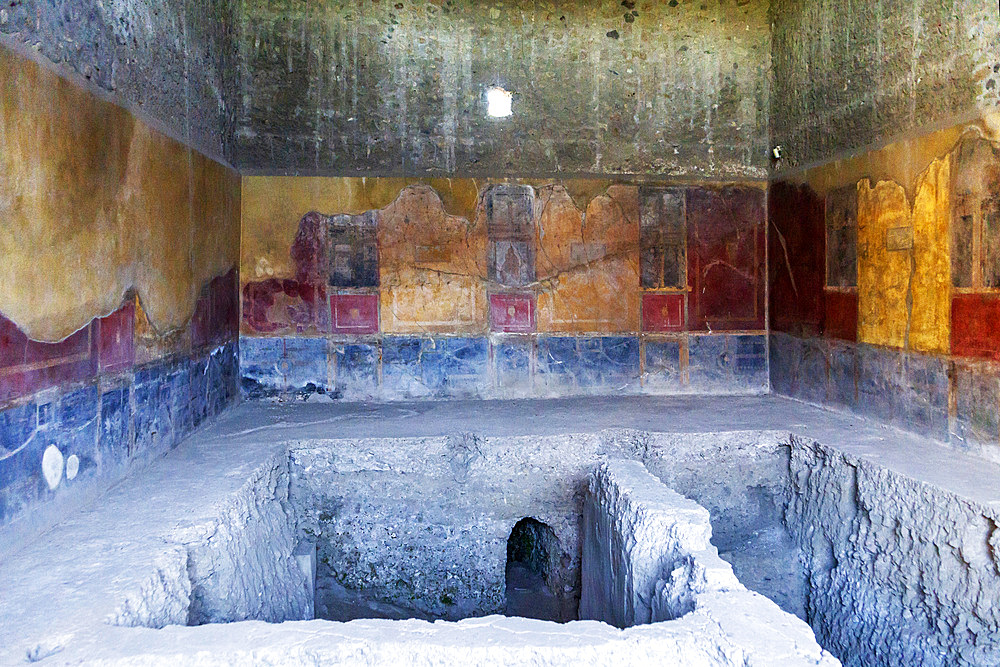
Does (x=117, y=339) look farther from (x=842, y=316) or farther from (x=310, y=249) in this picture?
A: (x=842, y=316)

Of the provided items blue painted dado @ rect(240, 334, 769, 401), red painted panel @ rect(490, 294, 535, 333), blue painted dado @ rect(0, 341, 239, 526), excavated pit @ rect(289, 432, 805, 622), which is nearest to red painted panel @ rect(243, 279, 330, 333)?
blue painted dado @ rect(240, 334, 769, 401)

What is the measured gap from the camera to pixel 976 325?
3471 millimetres

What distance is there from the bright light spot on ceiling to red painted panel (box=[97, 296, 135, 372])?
325cm

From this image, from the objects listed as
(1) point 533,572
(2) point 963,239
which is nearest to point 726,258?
(2) point 963,239

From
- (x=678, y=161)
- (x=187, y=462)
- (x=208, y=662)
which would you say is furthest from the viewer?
(x=678, y=161)

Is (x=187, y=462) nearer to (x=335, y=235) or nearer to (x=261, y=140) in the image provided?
(x=335, y=235)

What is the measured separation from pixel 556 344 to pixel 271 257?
2.46 m

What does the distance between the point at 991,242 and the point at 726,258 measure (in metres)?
2.34

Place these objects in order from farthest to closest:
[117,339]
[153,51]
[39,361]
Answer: [153,51]
[117,339]
[39,361]

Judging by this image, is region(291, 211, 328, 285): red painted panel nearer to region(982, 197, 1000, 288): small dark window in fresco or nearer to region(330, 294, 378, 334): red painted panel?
region(330, 294, 378, 334): red painted panel

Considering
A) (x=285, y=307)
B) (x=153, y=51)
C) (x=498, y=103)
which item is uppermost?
(x=498, y=103)

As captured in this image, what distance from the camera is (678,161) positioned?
5621 mm

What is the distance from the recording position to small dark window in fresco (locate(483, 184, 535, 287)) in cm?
543

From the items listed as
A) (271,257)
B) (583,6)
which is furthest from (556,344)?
(583,6)
